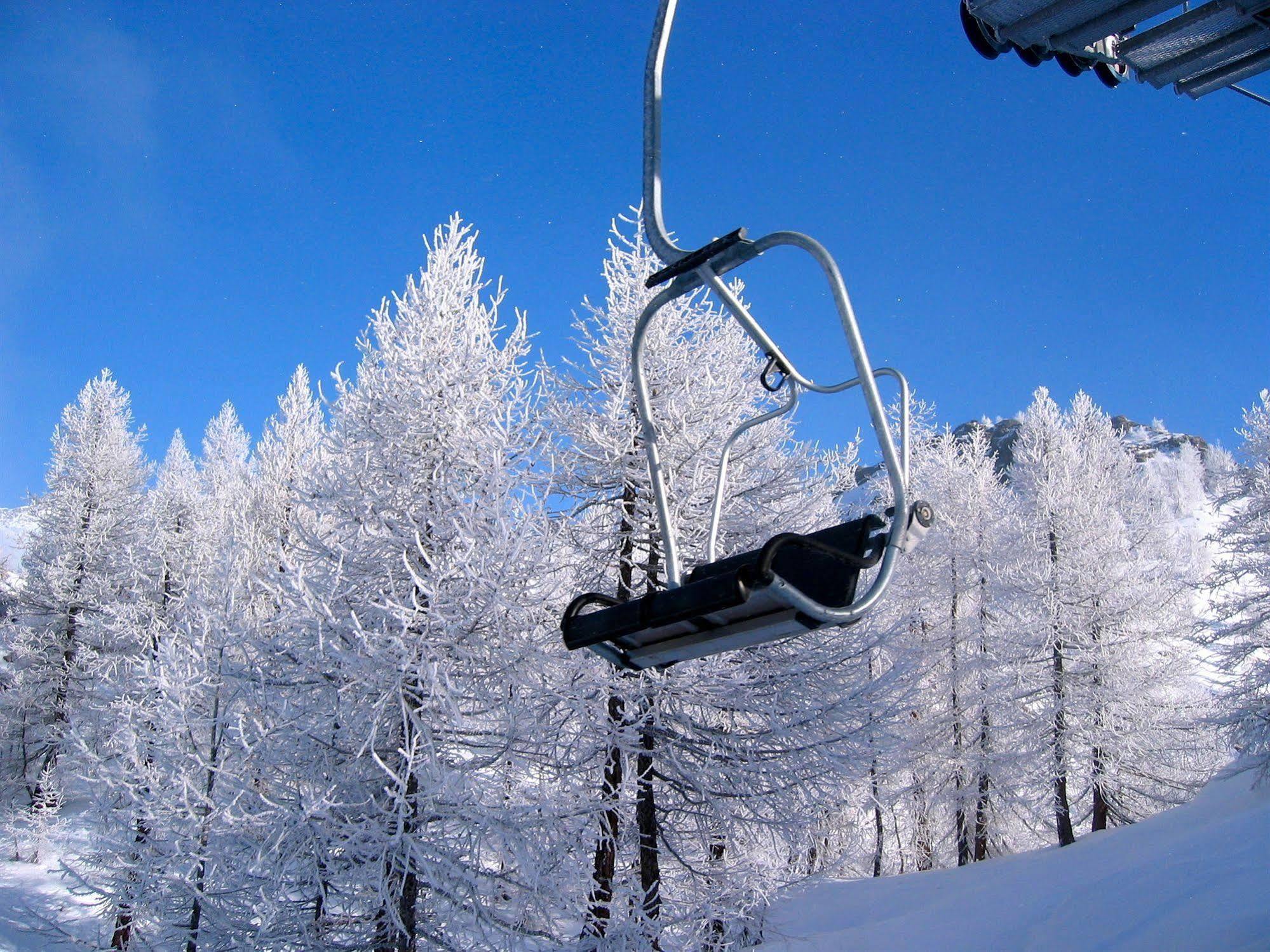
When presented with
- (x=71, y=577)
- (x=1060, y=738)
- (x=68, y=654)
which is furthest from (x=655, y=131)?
(x=68, y=654)

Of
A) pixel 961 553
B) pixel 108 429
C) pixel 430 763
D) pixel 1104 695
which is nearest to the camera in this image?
pixel 430 763

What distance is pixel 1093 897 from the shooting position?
1040cm

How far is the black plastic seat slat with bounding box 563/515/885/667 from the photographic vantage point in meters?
1.71

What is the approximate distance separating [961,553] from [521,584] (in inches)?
573

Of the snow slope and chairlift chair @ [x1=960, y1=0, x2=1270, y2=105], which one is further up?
chairlift chair @ [x1=960, y1=0, x2=1270, y2=105]

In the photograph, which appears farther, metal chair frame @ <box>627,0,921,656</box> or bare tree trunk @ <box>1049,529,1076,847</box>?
bare tree trunk @ <box>1049,529,1076,847</box>

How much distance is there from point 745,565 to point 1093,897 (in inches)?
461

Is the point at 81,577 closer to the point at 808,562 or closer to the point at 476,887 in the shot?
the point at 476,887

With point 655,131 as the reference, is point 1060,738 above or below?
above

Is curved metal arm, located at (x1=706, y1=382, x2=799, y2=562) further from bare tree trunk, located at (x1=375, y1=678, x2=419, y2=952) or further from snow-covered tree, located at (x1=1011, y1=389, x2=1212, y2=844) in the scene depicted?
snow-covered tree, located at (x1=1011, y1=389, x2=1212, y2=844)

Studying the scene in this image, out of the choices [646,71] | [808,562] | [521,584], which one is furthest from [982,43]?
[521,584]

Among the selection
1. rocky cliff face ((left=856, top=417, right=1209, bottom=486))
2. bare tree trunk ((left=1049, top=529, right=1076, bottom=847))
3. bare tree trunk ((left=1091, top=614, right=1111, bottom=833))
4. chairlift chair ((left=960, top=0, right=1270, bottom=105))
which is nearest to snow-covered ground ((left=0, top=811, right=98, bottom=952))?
chairlift chair ((left=960, top=0, right=1270, bottom=105))

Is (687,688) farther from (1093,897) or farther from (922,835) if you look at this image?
(922,835)

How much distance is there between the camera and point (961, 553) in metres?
17.9
